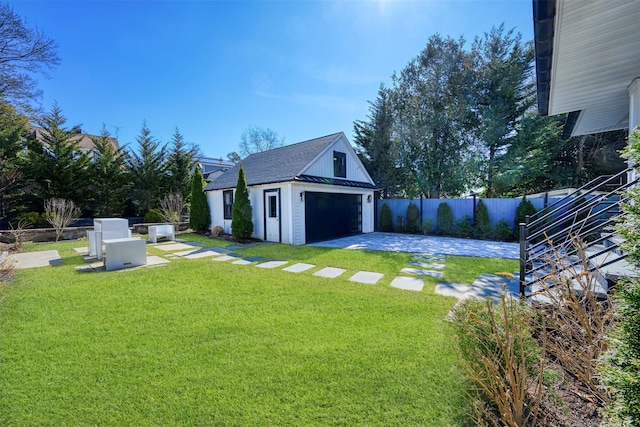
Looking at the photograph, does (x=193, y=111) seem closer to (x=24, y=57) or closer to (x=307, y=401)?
(x=24, y=57)

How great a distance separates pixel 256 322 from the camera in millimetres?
3406

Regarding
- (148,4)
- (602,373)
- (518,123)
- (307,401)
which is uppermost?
(148,4)

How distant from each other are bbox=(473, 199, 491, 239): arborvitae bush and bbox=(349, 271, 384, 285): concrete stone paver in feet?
27.9

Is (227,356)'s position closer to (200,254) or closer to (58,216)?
(200,254)

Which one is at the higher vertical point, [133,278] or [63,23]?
[63,23]

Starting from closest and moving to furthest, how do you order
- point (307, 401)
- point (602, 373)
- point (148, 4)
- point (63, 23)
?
1. point (602, 373)
2. point (307, 401)
3. point (148, 4)
4. point (63, 23)

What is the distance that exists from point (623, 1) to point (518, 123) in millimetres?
15297

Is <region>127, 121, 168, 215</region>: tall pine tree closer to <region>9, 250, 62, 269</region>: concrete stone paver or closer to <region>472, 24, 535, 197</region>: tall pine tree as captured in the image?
<region>9, 250, 62, 269</region>: concrete stone paver

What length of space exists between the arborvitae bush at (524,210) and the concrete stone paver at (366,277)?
28.9ft

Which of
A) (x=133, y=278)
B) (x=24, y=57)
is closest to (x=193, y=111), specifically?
(x=24, y=57)

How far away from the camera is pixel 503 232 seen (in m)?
11.1

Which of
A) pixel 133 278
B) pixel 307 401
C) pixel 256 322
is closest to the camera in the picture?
pixel 307 401

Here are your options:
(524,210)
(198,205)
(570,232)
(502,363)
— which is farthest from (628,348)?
(198,205)

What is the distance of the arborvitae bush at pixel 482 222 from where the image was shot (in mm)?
11586
